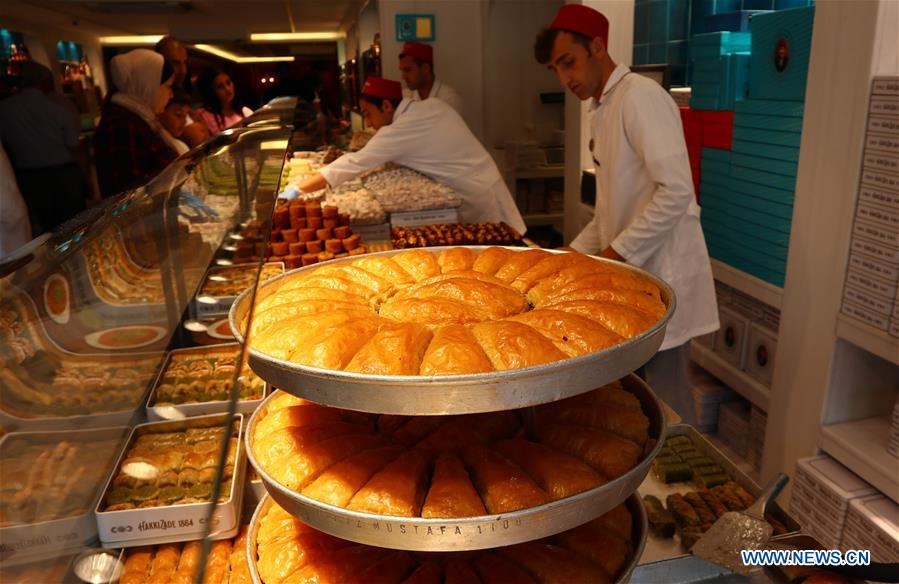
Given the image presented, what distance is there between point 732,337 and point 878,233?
3.56ft

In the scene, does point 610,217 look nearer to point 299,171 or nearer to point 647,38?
point 647,38

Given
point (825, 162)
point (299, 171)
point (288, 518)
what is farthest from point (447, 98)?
point (288, 518)

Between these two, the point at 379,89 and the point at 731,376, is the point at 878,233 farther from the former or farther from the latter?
the point at 379,89

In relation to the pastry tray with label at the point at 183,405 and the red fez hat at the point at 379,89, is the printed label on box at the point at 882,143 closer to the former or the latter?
the pastry tray with label at the point at 183,405

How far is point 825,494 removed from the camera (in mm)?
2076

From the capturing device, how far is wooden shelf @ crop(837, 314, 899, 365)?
73.3 inches

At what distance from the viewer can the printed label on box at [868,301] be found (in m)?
Result: 1.86

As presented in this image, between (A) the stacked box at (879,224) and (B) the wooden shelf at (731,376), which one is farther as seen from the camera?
(B) the wooden shelf at (731,376)

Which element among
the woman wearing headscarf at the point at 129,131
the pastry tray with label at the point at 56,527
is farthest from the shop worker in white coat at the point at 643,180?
the woman wearing headscarf at the point at 129,131

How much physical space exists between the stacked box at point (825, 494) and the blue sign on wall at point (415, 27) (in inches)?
179

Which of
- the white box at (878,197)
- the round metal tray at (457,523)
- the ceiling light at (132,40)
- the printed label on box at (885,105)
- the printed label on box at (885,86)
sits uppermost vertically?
the ceiling light at (132,40)

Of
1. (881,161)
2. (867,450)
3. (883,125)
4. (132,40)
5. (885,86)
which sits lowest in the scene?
A: (867,450)

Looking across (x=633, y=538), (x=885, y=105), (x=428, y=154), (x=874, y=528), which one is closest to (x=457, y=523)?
(x=633, y=538)

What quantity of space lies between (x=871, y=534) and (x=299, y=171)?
3.32 metres
